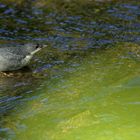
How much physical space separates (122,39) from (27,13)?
9.23ft

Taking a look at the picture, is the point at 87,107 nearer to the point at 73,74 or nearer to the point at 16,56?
the point at 73,74

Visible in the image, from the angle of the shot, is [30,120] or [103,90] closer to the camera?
[30,120]

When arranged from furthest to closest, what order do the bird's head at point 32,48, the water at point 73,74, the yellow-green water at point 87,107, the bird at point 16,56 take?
1. the bird's head at point 32,48
2. the bird at point 16,56
3. the water at point 73,74
4. the yellow-green water at point 87,107

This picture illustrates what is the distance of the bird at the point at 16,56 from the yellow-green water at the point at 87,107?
0.70m

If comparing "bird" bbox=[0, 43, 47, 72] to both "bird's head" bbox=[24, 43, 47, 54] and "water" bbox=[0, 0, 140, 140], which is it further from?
"water" bbox=[0, 0, 140, 140]

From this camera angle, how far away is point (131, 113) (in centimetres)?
608

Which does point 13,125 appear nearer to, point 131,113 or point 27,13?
point 131,113

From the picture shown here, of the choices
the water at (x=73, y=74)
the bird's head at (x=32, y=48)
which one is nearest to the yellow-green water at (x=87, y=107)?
the water at (x=73, y=74)

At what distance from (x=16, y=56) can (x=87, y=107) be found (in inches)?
87.6

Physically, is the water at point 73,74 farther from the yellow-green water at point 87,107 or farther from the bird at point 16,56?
the bird at point 16,56

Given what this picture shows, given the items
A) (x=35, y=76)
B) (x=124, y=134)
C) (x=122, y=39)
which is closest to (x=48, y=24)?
(x=122, y=39)

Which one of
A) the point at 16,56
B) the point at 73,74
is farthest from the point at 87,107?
the point at 16,56

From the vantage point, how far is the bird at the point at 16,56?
7.96 metres

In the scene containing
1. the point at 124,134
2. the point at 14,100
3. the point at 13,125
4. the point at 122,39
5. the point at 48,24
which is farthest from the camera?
the point at 48,24
